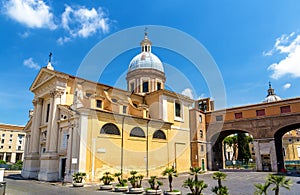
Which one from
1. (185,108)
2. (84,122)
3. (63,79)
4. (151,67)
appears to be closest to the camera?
(84,122)

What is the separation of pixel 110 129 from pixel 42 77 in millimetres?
13483

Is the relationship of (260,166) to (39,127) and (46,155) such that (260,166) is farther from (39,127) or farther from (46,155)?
(39,127)

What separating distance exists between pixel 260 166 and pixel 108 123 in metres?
23.0

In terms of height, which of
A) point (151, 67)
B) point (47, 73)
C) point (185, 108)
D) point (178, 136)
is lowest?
point (178, 136)

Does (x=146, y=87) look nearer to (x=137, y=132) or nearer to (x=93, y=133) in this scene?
(x=137, y=132)

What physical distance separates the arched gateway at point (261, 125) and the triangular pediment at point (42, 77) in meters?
24.5

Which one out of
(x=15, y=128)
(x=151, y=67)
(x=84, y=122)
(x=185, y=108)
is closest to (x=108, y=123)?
(x=84, y=122)

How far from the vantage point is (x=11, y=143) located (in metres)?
66.1

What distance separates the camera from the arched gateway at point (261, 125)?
101 feet

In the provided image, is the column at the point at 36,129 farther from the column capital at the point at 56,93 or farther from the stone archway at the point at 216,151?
the stone archway at the point at 216,151

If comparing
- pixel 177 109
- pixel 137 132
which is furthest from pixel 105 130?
pixel 177 109

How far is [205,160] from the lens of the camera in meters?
34.8

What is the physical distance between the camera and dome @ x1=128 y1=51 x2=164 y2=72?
3908 centimetres

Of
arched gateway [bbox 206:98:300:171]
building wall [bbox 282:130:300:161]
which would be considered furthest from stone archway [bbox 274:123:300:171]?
building wall [bbox 282:130:300:161]
